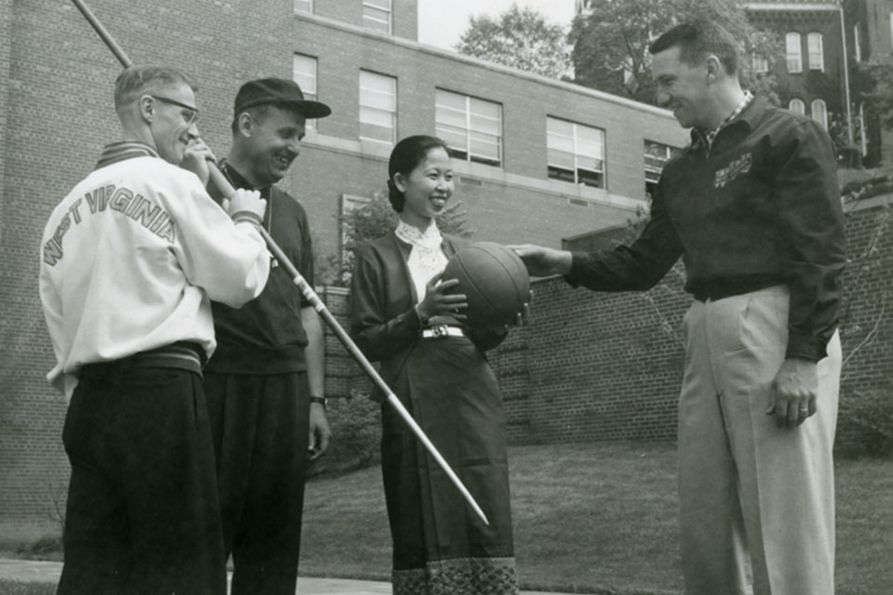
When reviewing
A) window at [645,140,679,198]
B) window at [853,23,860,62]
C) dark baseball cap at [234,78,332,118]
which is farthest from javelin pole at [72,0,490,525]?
→ window at [853,23,860,62]

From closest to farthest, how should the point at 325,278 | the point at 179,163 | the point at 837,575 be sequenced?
the point at 179,163, the point at 837,575, the point at 325,278

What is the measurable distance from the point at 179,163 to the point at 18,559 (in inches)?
470

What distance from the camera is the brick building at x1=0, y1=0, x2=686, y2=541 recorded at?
21172 millimetres

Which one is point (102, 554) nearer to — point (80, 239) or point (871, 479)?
point (80, 239)

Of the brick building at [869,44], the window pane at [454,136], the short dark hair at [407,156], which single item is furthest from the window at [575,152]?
the short dark hair at [407,156]

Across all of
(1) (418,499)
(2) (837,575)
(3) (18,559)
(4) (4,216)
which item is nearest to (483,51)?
(4) (4,216)

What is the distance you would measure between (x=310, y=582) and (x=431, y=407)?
18.7 feet

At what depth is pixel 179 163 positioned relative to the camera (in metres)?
4.10

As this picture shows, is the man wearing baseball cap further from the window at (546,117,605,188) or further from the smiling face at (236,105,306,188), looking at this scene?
the window at (546,117,605,188)

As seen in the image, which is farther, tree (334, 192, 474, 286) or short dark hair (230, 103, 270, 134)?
tree (334, 192, 474, 286)

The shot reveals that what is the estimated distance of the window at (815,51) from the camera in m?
62.1

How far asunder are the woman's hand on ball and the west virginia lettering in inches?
52.5

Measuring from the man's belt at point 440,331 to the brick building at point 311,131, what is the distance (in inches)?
641

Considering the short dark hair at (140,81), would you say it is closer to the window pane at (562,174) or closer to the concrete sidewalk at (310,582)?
the concrete sidewalk at (310,582)
